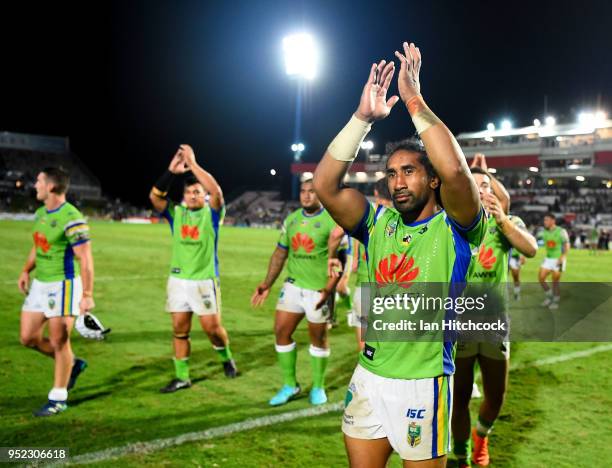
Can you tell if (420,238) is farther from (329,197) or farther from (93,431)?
(93,431)

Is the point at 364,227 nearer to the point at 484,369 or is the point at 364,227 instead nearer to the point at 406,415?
the point at 406,415

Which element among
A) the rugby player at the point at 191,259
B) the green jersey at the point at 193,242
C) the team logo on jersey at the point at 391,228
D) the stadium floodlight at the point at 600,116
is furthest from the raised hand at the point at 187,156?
the stadium floodlight at the point at 600,116

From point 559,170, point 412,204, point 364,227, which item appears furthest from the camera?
point 559,170

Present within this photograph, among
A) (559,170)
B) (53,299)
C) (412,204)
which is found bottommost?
(53,299)

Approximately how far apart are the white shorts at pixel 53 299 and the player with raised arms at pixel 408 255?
11.9 feet

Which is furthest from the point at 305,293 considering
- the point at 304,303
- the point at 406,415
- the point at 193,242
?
the point at 406,415

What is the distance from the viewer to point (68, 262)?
536 centimetres

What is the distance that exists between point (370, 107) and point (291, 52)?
48.1m

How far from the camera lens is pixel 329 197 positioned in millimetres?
2650

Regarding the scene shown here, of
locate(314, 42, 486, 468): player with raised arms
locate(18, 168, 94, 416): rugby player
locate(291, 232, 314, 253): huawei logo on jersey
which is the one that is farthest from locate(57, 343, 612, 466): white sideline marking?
locate(314, 42, 486, 468): player with raised arms

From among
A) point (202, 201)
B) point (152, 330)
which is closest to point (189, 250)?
point (202, 201)

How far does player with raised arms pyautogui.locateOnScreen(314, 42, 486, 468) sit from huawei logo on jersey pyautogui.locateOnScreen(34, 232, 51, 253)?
3.72 metres

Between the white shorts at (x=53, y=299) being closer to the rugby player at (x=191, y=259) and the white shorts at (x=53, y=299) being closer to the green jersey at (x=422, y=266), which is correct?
the rugby player at (x=191, y=259)

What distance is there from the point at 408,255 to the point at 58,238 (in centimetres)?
396
